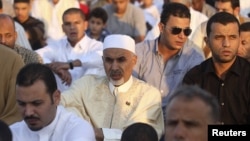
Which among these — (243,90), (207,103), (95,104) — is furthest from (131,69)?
(207,103)

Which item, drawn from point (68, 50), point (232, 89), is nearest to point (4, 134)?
point (232, 89)

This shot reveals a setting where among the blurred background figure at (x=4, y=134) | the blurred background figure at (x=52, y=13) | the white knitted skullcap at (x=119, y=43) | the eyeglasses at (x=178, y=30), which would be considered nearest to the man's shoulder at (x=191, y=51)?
the eyeglasses at (x=178, y=30)

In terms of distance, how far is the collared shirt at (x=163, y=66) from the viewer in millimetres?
8859

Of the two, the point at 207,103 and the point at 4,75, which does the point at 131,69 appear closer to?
the point at 4,75

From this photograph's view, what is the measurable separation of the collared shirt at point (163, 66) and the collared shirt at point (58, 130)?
1.99 meters

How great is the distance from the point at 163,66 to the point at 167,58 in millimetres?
95

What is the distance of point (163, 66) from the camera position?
897 cm

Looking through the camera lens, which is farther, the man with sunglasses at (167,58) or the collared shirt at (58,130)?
the man with sunglasses at (167,58)

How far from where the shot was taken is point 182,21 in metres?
9.16

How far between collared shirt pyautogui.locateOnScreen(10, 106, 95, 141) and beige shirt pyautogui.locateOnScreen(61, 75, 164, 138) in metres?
1.01

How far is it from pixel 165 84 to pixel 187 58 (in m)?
0.34

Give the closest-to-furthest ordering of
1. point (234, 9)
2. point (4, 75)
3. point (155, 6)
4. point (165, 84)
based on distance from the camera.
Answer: point (4, 75) → point (165, 84) → point (234, 9) → point (155, 6)

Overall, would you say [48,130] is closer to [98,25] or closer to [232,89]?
[232,89]

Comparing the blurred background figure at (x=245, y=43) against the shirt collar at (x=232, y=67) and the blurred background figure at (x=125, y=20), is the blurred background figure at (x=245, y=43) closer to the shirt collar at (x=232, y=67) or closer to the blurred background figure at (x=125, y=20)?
the shirt collar at (x=232, y=67)
